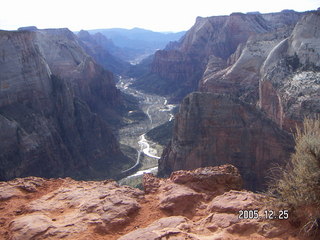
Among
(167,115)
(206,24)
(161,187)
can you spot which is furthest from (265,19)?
(161,187)

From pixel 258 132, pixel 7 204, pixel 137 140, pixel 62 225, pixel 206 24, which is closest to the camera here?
pixel 62 225

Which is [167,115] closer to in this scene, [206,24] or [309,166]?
[206,24]

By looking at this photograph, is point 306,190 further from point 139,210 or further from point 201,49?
point 201,49

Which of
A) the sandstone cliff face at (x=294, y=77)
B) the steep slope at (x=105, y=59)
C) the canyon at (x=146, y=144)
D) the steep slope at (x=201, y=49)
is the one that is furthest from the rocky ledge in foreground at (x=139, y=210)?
the steep slope at (x=105, y=59)

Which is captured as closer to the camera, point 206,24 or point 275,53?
point 275,53

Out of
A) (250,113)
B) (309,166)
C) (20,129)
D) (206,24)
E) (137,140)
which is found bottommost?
(137,140)

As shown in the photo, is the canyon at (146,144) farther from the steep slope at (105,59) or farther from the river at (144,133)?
the steep slope at (105,59)

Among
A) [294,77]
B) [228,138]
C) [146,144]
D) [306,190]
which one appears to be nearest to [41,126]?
[146,144]
